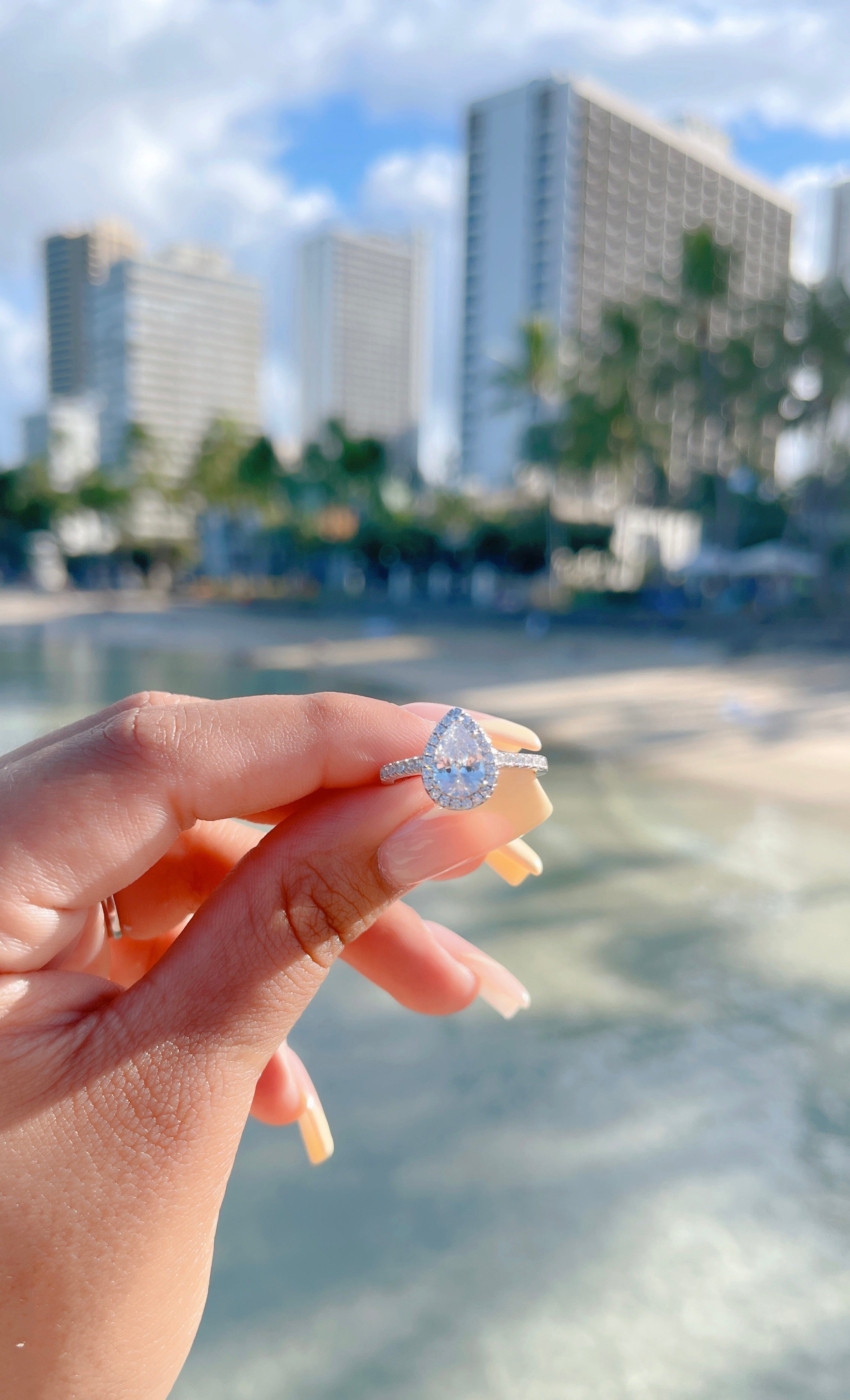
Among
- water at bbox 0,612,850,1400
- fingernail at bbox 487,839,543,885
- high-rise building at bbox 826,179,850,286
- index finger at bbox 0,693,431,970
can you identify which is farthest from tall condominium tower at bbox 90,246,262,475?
index finger at bbox 0,693,431,970

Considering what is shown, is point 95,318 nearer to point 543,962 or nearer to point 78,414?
point 78,414

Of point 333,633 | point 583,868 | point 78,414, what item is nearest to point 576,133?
point 78,414

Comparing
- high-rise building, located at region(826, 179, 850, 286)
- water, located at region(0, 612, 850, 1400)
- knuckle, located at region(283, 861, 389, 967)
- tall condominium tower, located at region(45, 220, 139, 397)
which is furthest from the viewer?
tall condominium tower, located at region(45, 220, 139, 397)

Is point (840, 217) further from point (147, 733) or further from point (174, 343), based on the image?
point (174, 343)

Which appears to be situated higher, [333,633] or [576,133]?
[576,133]

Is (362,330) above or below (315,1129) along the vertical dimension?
above

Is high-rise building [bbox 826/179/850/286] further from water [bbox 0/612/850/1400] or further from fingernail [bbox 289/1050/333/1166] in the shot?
fingernail [bbox 289/1050/333/1166]

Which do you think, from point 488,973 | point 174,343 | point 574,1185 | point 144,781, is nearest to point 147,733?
point 144,781
